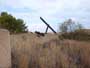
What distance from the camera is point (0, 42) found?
929 cm

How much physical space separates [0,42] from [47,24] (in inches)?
784

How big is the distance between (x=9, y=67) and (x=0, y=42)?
37.3 inches

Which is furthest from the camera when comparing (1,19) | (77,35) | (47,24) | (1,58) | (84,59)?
(1,19)

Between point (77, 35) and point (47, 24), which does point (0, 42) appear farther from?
point (77, 35)

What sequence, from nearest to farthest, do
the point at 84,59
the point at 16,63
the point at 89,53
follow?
the point at 16,63 < the point at 84,59 < the point at 89,53

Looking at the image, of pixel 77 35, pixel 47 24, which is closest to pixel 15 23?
pixel 77 35

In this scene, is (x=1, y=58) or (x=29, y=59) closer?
(x=1, y=58)

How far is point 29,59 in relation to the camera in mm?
11711

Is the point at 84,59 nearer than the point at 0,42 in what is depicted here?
No

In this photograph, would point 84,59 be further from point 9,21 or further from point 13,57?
point 9,21

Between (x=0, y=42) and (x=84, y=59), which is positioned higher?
(x=0, y=42)

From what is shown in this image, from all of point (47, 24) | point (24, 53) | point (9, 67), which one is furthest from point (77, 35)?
point (9, 67)

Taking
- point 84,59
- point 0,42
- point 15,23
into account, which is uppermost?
point 15,23

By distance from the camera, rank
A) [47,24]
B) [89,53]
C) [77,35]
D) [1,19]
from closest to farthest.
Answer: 1. [89,53]
2. [47,24]
3. [77,35]
4. [1,19]
